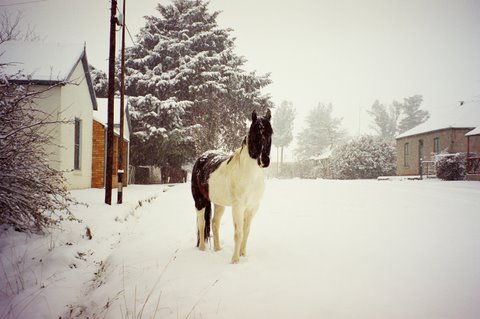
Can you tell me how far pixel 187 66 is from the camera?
21453 mm

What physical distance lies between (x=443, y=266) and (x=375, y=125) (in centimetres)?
6217

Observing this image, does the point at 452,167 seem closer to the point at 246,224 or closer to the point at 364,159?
the point at 364,159

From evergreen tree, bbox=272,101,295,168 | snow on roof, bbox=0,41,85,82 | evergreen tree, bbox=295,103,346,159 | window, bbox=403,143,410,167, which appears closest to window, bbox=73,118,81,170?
snow on roof, bbox=0,41,85,82

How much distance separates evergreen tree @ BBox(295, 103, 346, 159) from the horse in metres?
59.1

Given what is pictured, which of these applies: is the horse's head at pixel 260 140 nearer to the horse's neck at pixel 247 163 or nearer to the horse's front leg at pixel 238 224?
the horse's neck at pixel 247 163

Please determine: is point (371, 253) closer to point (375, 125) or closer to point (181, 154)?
point (181, 154)

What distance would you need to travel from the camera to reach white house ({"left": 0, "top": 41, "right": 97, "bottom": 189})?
10938 millimetres

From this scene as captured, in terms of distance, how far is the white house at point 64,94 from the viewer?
10.9 metres

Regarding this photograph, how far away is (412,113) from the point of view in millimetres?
57750

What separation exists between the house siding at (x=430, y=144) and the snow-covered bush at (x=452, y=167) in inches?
185

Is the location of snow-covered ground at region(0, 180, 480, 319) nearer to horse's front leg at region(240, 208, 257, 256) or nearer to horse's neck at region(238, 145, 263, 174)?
horse's front leg at region(240, 208, 257, 256)

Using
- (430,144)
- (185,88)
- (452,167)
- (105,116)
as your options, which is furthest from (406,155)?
(105,116)

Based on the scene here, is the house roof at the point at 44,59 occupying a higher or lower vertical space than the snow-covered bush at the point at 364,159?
higher

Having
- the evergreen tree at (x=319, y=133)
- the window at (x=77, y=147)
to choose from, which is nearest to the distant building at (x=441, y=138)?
the window at (x=77, y=147)
